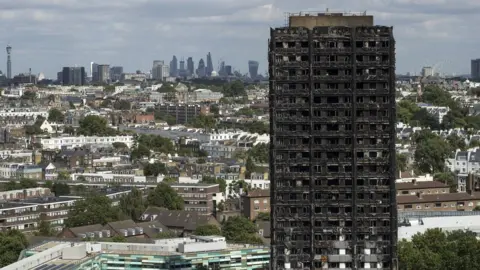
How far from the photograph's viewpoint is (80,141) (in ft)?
483

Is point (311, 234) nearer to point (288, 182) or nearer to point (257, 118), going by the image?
point (288, 182)

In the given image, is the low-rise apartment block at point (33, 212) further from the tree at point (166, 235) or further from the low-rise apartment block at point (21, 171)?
the low-rise apartment block at point (21, 171)

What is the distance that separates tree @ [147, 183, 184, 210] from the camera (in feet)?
308

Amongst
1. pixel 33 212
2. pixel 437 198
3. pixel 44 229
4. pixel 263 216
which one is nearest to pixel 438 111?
pixel 437 198

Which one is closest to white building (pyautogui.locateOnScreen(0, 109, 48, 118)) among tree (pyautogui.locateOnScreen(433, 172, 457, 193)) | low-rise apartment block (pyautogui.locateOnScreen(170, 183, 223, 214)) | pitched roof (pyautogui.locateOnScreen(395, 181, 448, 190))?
low-rise apartment block (pyautogui.locateOnScreen(170, 183, 223, 214))

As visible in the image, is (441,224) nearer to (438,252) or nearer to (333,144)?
(438,252)

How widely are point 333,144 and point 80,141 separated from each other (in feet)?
320

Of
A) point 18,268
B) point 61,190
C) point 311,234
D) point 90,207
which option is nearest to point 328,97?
point 311,234

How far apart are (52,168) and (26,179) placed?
11.0 m

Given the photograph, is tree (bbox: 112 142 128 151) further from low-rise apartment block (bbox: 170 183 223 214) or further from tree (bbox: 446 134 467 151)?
low-rise apartment block (bbox: 170 183 223 214)

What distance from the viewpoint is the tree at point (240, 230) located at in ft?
247

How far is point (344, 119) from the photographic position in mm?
51594

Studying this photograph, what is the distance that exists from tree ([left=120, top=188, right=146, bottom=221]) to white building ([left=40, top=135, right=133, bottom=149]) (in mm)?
48429

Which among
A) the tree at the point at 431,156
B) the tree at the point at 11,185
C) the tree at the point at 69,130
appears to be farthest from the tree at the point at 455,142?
the tree at the point at 69,130
